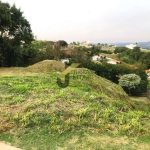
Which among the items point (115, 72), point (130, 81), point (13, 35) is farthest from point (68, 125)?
point (115, 72)

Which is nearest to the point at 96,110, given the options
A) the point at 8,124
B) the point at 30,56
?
the point at 8,124

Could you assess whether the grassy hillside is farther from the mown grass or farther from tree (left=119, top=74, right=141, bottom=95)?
tree (left=119, top=74, right=141, bottom=95)

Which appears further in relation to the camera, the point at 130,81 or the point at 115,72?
the point at 115,72

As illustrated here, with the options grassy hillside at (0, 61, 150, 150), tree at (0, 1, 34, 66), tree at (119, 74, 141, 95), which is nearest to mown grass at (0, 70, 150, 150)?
grassy hillside at (0, 61, 150, 150)

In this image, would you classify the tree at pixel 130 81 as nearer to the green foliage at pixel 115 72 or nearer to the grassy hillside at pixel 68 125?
the green foliage at pixel 115 72

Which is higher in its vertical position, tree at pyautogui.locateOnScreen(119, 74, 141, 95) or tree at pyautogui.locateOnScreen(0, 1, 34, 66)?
tree at pyautogui.locateOnScreen(0, 1, 34, 66)

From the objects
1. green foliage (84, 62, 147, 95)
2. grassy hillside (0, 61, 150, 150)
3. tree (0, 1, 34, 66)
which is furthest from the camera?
green foliage (84, 62, 147, 95)

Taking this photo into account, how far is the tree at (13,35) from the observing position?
15477 mm

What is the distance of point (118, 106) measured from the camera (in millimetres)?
4559

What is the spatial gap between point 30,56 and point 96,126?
17381 mm

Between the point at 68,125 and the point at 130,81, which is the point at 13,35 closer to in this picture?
the point at 130,81

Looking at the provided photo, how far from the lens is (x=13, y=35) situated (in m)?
16.9

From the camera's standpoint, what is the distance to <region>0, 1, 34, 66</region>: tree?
15.5 m

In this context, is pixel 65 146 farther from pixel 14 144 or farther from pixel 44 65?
pixel 44 65
